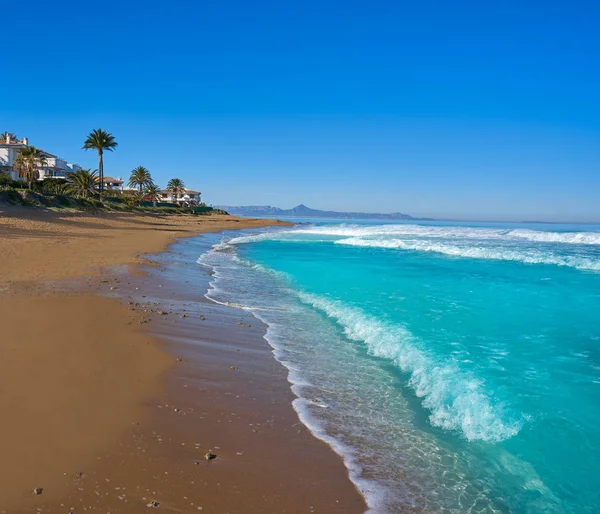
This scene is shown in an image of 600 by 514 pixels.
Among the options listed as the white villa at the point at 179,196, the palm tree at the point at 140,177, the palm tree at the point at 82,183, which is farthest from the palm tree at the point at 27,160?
the white villa at the point at 179,196

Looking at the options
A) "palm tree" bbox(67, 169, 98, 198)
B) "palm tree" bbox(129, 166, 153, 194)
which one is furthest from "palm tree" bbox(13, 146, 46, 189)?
"palm tree" bbox(129, 166, 153, 194)

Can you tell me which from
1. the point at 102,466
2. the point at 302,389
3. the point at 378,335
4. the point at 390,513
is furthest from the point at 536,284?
the point at 102,466

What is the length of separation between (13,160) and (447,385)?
7730cm

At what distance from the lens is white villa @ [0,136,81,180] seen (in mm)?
65938

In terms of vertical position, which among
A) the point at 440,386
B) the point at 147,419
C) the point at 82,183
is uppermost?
the point at 82,183

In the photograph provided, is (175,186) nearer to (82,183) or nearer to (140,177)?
(140,177)

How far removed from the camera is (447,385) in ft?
21.4

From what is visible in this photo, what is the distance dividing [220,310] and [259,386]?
15.6 ft

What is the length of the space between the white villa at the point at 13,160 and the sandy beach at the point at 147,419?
68.9 meters

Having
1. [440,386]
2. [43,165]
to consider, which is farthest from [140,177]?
[440,386]

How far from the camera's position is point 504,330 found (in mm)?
9938

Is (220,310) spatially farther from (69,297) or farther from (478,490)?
(478,490)

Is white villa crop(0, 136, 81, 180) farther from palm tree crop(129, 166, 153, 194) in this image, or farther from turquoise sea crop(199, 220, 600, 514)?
turquoise sea crop(199, 220, 600, 514)

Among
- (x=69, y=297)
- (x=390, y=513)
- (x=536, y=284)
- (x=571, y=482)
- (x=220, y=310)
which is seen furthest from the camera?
(x=536, y=284)
